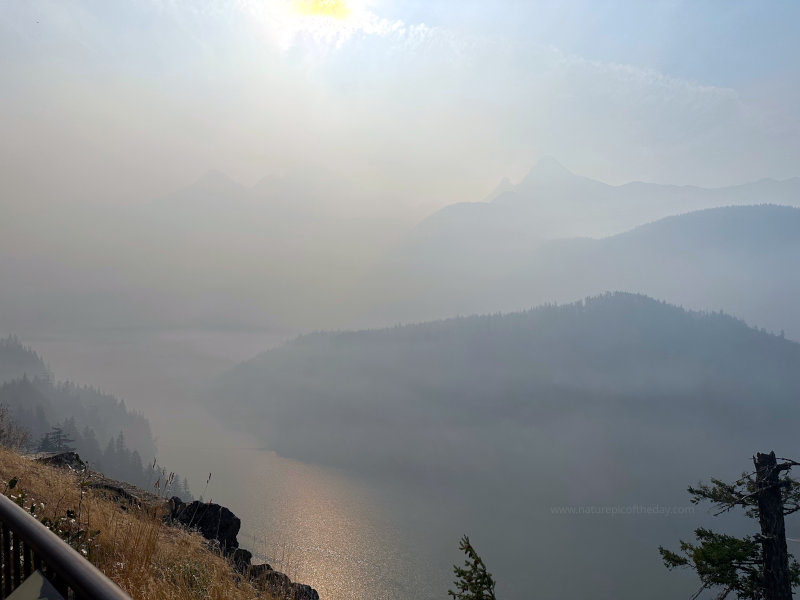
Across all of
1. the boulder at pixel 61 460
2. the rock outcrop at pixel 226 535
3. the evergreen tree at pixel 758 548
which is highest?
the evergreen tree at pixel 758 548

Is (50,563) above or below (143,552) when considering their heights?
above

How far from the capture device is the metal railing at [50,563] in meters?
1.76

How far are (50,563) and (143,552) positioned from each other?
15.2 ft

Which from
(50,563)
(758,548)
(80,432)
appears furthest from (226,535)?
(80,432)

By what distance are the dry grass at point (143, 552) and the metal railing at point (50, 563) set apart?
2.05 m

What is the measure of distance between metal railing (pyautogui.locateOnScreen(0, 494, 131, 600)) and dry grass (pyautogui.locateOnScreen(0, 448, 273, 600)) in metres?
2.05

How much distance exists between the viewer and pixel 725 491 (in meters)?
14.1

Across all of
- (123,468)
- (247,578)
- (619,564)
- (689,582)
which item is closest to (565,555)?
(619,564)

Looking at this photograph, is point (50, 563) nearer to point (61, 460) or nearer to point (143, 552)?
point (143, 552)

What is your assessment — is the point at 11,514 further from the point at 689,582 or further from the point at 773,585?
the point at 689,582

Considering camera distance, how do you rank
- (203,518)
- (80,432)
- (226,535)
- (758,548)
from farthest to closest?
1. (80,432)
2. (758,548)
3. (226,535)
4. (203,518)

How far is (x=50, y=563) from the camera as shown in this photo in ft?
6.64

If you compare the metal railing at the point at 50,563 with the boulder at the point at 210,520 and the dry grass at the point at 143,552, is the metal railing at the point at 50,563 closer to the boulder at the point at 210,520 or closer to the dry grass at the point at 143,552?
the dry grass at the point at 143,552

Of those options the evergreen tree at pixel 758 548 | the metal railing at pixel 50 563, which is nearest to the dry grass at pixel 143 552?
the metal railing at pixel 50 563
